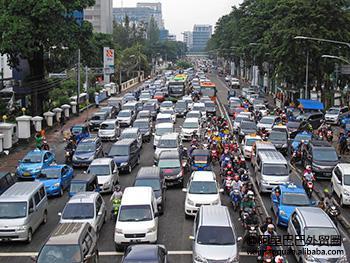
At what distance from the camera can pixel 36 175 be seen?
98.4 ft

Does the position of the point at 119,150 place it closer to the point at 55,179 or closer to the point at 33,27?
the point at 55,179

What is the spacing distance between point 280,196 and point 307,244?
549 cm

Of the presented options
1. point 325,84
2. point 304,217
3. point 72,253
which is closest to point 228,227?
point 304,217

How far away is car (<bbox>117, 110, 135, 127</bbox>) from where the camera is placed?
163ft

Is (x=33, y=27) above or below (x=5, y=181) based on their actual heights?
above

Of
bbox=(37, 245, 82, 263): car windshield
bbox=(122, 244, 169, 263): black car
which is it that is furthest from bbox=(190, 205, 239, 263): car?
bbox=(37, 245, 82, 263): car windshield

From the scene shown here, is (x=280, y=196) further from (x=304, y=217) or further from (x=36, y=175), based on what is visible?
(x=36, y=175)

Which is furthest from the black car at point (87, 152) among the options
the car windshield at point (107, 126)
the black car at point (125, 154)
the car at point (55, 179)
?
the car windshield at point (107, 126)

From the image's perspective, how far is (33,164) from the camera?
31.1m

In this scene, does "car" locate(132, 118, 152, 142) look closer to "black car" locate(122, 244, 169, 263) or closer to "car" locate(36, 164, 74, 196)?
"car" locate(36, 164, 74, 196)

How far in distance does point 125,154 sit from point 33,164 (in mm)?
5115

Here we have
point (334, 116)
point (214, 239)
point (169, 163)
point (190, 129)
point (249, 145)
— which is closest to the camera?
point (214, 239)

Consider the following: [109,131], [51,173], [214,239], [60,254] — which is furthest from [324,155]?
[60,254]

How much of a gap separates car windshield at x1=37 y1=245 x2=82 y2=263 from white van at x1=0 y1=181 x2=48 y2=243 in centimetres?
490
